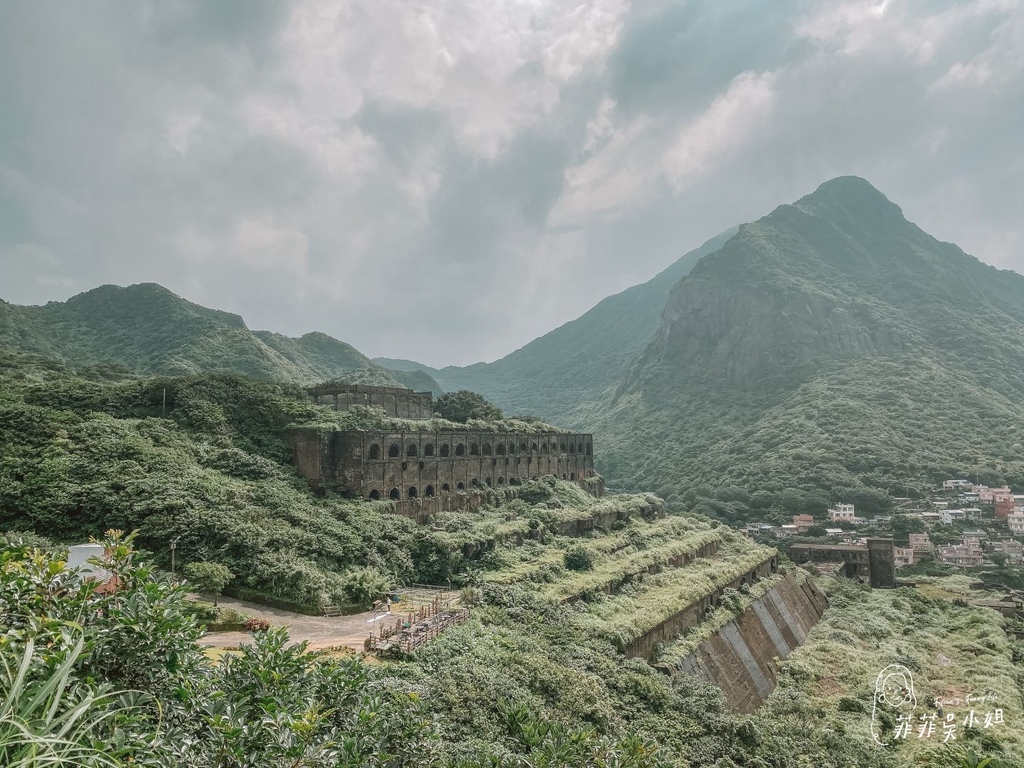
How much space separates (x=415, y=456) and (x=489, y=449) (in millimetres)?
7483

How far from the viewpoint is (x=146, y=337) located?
246 feet

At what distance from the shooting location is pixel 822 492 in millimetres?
68938

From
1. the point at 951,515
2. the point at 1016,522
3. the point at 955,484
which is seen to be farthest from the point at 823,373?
the point at 1016,522

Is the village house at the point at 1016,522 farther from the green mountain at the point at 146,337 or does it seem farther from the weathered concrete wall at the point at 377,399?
the green mountain at the point at 146,337

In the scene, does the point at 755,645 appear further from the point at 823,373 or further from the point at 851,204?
the point at 851,204

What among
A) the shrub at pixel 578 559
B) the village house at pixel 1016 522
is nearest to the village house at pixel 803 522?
the village house at pixel 1016 522

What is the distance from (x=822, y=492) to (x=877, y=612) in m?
36.9

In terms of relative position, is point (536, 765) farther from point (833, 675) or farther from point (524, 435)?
point (524, 435)

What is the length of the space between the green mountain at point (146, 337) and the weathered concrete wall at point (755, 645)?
51.8 metres

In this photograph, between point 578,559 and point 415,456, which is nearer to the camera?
Result: point 578,559

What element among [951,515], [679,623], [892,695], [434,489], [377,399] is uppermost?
[377,399]

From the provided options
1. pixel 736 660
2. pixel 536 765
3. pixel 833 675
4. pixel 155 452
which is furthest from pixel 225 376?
pixel 833 675

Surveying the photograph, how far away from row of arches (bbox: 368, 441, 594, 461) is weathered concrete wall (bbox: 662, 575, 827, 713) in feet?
57.4

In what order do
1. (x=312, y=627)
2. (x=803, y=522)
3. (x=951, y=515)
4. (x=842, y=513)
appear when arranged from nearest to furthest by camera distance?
(x=312, y=627), (x=951, y=515), (x=803, y=522), (x=842, y=513)
